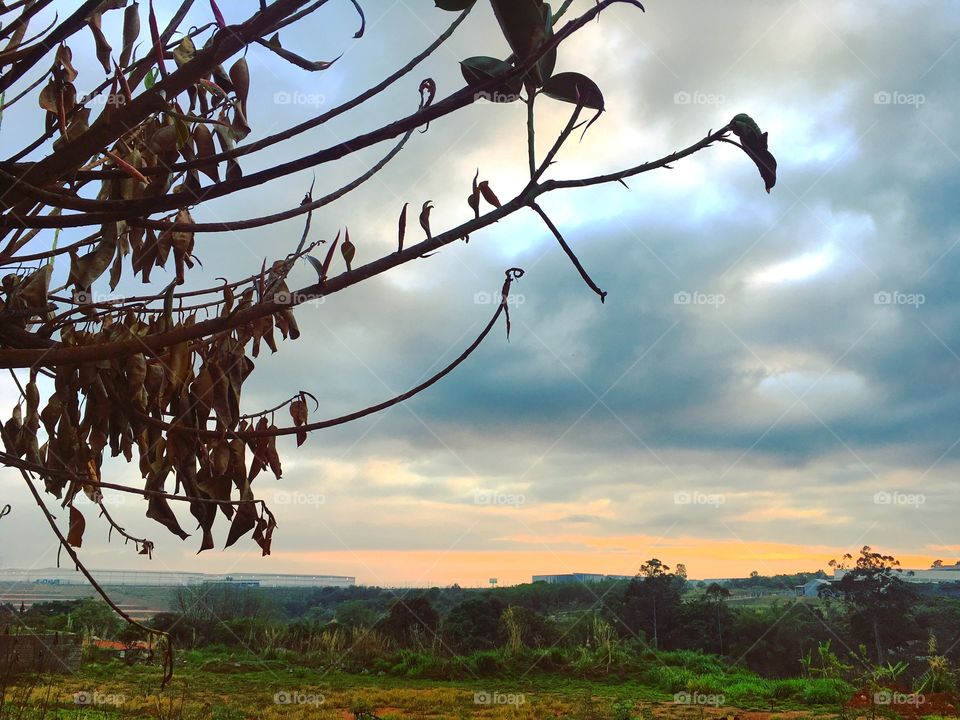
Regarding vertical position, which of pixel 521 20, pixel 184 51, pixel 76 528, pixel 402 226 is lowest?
pixel 76 528

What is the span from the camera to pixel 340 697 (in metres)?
4.52

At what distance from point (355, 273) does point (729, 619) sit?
6.17 metres

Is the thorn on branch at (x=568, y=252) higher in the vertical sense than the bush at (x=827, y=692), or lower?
higher

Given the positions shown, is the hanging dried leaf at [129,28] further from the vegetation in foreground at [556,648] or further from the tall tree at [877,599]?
the tall tree at [877,599]

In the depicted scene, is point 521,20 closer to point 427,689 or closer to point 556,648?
point 427,689

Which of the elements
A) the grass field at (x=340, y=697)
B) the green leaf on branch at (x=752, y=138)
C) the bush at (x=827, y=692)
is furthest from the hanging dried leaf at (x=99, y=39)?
the bush at (x=827, y=692)

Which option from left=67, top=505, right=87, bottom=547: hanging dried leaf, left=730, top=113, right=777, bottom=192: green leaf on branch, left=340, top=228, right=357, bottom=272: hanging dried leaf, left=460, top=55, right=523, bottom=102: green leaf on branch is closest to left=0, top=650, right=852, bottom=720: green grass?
left=67, top=505, right=87, bottom=547: hanging dried leaf

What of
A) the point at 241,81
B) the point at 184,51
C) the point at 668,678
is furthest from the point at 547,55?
the point at 668,678

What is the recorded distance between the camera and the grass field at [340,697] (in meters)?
3.66

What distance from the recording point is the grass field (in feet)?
12.0

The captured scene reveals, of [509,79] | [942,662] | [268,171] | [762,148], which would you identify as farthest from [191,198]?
[942,662]

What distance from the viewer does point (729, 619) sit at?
20.4ft

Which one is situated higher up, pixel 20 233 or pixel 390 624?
pixel 20 233

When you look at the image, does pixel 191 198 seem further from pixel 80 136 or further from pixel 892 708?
pixel 892 708
